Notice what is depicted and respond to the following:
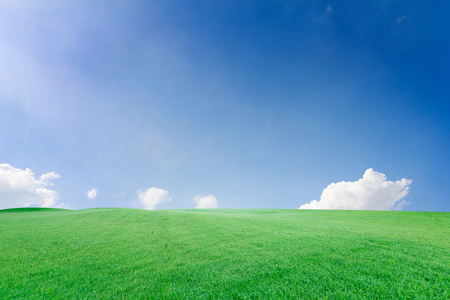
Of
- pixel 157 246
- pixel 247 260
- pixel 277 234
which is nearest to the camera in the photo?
pixel 247 260

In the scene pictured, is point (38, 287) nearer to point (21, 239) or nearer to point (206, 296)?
point (206, 296)

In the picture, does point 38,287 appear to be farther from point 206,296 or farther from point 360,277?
point 360,277

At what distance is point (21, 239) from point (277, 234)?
8.67 m

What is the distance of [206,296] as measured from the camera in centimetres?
338

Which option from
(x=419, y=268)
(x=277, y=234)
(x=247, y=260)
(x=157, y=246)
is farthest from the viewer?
(x=277, y=234)

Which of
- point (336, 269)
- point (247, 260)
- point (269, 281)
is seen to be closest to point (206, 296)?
point (269, 281)

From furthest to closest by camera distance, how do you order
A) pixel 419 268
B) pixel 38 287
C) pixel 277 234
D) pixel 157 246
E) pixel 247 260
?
pixel 277 234 → pixel 157 246 → pixel 247 260 → pixel 419 268 → pixel 38 287

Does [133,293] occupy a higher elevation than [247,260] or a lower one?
lower

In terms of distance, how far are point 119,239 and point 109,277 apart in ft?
10.3

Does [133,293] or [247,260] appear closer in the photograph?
[133,293]

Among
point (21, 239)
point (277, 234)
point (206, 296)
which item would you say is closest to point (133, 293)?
point (206, 296)

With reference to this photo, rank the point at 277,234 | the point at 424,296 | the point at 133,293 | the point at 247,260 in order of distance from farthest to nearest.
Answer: the point at 277,234
the point at 247,260
the point at 133,293
the point at 424,296

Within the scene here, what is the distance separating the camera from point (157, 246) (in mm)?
6098

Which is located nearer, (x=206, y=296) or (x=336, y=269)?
(x=206, y=296)
